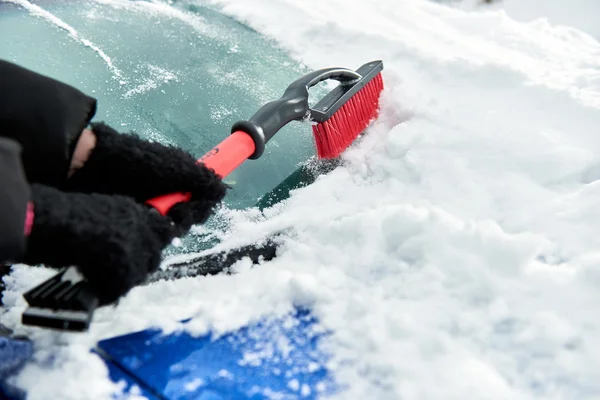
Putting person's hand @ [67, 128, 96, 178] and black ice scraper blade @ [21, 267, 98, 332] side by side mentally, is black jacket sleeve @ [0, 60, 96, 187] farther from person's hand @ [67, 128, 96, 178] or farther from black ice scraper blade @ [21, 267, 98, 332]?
black ice scraper blade @ [21, 267, 98, 332]

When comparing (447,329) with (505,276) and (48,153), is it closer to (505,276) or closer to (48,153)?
(505,276)

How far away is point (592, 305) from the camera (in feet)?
2.08

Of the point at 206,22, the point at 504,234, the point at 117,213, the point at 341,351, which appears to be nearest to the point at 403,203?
the point at 504,234

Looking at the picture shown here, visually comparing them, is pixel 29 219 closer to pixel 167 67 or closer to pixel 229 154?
pixel 229 154

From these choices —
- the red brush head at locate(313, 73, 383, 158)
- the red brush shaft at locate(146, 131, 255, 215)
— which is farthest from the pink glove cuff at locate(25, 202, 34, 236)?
the red brush head at locate(313, 73, 383, 158)

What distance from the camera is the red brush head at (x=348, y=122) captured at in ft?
3.40

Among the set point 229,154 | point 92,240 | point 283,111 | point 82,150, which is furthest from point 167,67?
point 92,240

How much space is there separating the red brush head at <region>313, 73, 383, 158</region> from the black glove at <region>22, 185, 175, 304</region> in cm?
55

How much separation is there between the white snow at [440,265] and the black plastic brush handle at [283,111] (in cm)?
12

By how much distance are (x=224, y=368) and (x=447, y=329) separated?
0.28 m

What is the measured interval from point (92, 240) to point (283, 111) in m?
0.55

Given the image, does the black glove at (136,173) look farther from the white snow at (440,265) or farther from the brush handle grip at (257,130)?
the white snow at (440,265)

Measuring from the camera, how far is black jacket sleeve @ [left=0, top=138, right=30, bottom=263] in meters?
0.43

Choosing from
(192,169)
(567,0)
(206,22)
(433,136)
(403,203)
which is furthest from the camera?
(567,0)
